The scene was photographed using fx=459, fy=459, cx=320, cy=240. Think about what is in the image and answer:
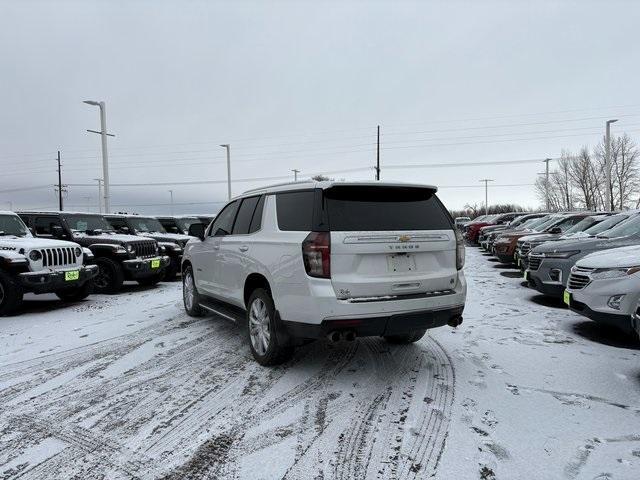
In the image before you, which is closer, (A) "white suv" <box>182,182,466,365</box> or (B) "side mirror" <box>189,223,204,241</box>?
(A) "white suv" <box>182,182,466,365</box>

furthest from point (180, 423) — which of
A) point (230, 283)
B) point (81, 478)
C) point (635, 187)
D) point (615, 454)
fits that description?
point (635, 187)

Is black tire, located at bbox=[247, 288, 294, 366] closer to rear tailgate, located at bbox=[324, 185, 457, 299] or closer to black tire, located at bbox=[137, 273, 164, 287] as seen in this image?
rear tailgate, located at bbox=[324, 185, 457, 299]

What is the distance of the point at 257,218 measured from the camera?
5.09m

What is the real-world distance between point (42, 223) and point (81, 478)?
950 cm

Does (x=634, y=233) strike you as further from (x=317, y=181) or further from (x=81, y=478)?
(x=81, y=478)

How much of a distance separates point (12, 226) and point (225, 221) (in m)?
5.86

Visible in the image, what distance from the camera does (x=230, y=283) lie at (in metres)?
5.54

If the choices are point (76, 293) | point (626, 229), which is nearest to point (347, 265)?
point (626, 229)

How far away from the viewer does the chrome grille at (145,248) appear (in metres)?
10.4

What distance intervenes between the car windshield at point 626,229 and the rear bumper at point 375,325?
4996 millimetres

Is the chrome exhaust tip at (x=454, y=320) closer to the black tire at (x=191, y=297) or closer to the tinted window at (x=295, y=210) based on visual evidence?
the tinted window at (x=295, y=210)

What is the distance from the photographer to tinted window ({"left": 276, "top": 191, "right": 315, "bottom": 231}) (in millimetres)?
4227

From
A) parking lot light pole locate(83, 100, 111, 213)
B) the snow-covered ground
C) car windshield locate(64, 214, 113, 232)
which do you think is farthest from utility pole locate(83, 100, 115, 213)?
the snow-covered ground

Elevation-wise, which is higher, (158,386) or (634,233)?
(634,233)
